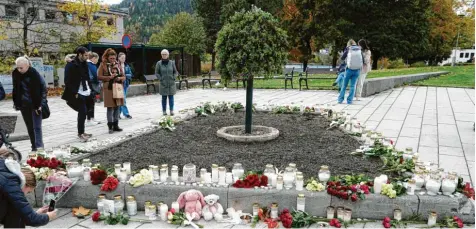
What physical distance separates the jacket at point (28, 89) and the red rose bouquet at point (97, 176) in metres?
2.26

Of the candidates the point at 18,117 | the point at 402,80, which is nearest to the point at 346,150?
the point at 18,117

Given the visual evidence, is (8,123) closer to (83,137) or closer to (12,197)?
(83,137)

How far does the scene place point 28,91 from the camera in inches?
212

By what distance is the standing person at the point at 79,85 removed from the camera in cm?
643

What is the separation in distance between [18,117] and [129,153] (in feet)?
15.7

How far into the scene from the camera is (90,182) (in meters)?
3.93

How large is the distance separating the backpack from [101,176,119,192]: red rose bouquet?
25.9ft

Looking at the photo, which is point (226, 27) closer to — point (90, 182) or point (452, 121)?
point (90, 182)

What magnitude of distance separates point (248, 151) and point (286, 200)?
1.72 m

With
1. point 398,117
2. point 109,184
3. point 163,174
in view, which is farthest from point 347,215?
point 398,117

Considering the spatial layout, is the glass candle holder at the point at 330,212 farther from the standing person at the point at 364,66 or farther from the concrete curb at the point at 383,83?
the concrete curb at the point at 383,83

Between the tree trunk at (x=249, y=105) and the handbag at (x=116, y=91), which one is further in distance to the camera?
the handbag at (x=116, y=91)

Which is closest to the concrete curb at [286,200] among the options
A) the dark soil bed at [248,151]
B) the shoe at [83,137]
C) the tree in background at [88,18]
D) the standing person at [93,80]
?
the dark soil bed at [248,151]

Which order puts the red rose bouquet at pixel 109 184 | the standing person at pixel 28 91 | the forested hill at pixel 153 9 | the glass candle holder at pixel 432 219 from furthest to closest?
the forested hill at pixel 153 9, the standing person at pixel 28 91, the red rose bouquet at pixel 109 184, the glass candle holder at pixel 432 219
